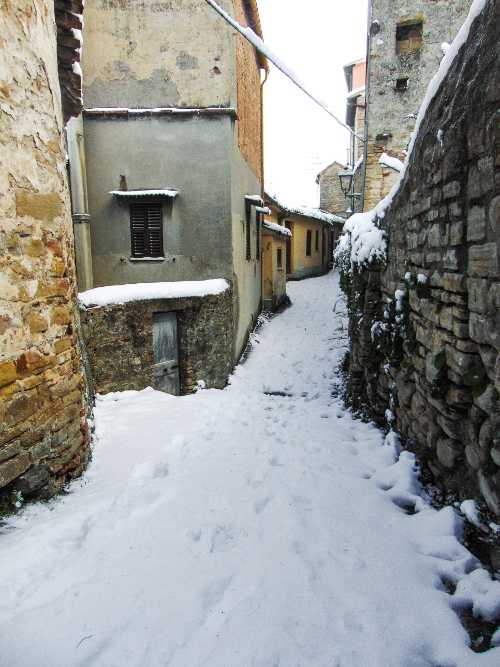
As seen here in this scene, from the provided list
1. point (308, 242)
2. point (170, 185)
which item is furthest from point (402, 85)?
point (308, 242)

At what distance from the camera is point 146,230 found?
7.61 m

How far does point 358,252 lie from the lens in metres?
4.65

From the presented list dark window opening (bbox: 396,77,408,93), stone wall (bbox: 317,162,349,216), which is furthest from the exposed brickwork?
stone wall (bbox: 317,162,349,216)

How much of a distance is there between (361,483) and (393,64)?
11.4 metres

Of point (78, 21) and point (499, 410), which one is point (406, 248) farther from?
point (78, 21)

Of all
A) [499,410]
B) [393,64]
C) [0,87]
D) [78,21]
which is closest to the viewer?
[499,410]

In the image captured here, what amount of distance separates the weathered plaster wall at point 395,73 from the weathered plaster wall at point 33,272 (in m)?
9.10

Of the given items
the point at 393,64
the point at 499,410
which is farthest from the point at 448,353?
the point at 393,64

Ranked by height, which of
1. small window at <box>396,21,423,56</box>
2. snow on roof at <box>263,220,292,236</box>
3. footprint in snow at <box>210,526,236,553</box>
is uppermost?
small window at <box>396,21,423,56</box>

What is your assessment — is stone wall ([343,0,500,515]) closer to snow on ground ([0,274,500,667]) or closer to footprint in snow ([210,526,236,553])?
snow on ground ([0,274,500,667])

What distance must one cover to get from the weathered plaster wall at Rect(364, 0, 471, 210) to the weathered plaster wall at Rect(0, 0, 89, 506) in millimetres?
9104

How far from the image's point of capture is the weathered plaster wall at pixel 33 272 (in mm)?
2293

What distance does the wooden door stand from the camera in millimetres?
6730

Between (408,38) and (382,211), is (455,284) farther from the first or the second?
(408,38)
